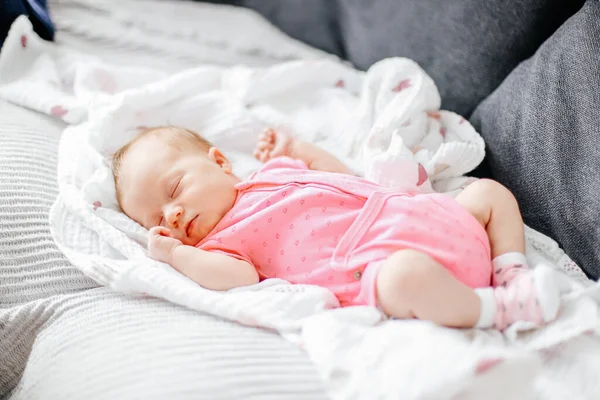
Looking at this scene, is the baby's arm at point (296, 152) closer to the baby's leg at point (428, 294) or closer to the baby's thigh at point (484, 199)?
the baby's thigh at point (484, 199)

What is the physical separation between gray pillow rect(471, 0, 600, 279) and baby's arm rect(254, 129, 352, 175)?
35cm

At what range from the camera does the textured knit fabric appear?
1.22 m

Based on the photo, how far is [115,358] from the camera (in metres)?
0.85

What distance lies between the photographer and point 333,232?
3.44 feet

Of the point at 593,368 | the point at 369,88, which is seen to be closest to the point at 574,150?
the point at 593,368

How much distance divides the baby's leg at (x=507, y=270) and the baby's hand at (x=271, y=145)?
42cm

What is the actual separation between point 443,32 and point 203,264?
→ 0.79 meters

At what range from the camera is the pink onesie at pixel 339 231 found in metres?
0.95

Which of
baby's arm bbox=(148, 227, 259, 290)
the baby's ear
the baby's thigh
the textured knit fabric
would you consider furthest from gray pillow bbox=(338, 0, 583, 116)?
baby's arm bbox=(148, 227, 259, 290)

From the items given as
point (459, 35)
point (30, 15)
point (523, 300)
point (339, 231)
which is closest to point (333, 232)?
point (339, 231)

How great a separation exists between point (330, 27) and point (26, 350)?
3.81 feet

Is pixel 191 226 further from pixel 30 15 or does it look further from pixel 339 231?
pixel 30 15

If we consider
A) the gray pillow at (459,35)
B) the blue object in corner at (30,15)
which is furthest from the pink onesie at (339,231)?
the blue object in corner at (30,15)

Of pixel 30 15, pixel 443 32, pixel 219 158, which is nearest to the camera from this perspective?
pixel 219 158
